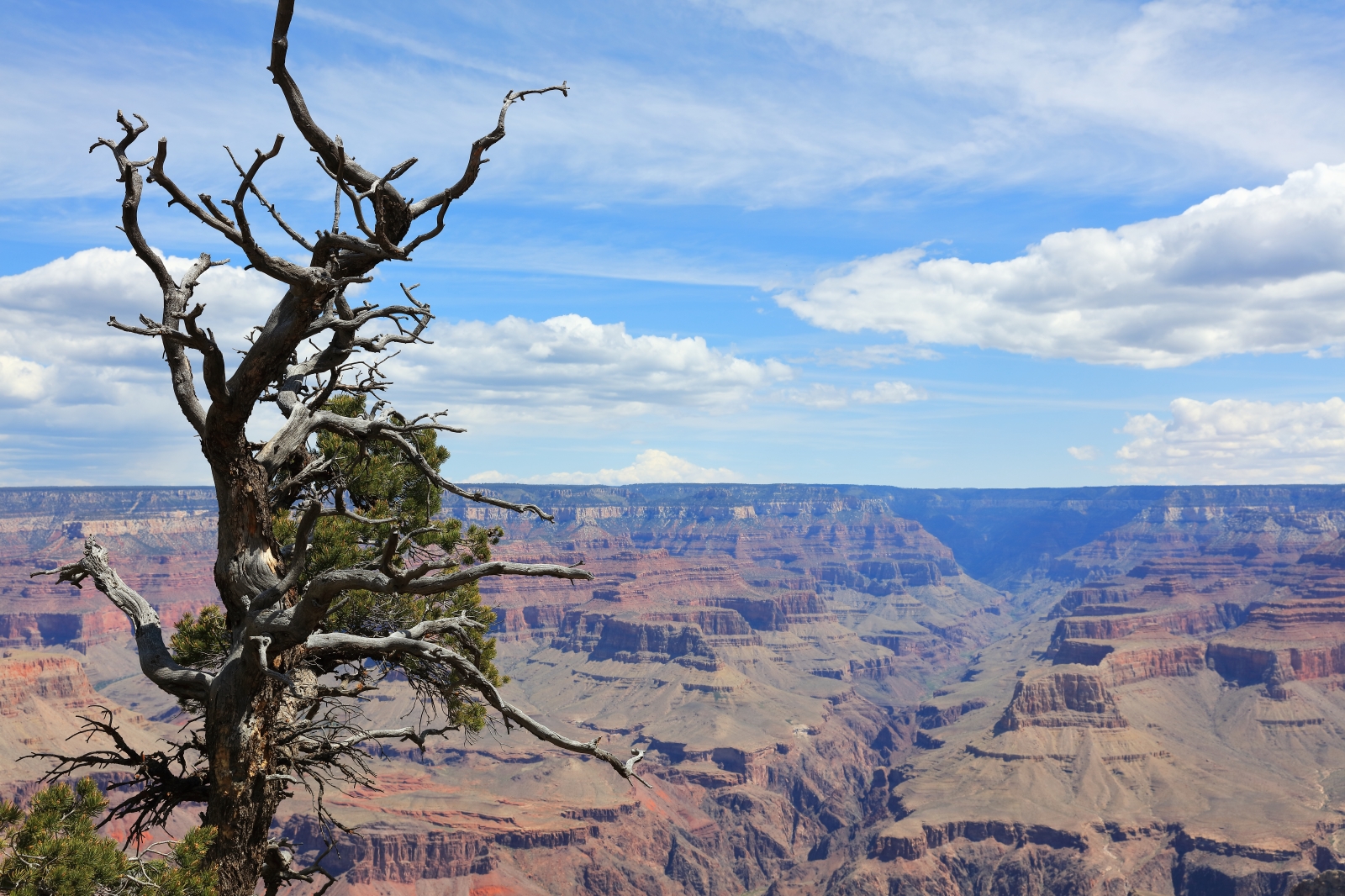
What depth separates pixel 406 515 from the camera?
14258 mm

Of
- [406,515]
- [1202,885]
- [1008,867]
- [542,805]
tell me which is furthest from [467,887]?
[406,515]

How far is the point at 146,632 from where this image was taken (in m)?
9.93

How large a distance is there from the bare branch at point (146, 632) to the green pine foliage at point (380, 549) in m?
1.31

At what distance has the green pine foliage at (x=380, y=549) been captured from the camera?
12.1 m

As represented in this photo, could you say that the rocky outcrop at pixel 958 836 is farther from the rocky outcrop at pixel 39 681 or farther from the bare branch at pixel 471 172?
the bare branch at pixel 471 172

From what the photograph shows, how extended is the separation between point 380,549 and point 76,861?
5.02m

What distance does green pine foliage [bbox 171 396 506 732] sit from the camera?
39.7ft

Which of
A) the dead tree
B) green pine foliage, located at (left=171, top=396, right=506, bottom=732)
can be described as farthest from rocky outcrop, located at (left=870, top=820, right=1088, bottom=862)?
the dead tree

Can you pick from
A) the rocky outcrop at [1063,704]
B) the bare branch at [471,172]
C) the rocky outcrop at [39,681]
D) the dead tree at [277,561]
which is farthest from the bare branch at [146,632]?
the rocky outcrop at [1063,704]

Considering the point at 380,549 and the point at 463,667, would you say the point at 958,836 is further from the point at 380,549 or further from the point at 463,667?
the point at 463,667

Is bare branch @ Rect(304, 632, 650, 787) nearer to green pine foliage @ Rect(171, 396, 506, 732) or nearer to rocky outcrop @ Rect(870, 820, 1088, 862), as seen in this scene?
green pine foliage @ Rect(171, 396, 506, 732)

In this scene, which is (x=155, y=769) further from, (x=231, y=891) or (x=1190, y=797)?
(x=1190, y=797)

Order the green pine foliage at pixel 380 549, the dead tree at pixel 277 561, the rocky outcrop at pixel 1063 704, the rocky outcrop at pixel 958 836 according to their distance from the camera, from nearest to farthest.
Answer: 1. the dead tree at pixel 277 561
2. the green pine foliage at pixel 380 549
3. the rocky outcrop at pixel 958 836
4. the rocky outcrop at pixel 1063 704

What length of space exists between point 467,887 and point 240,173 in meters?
131
